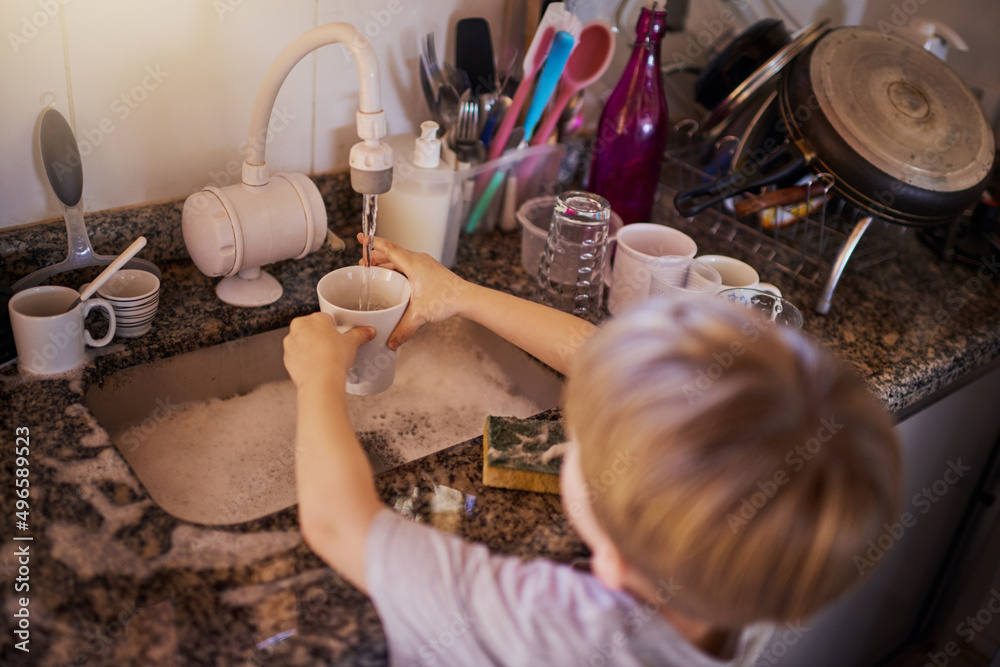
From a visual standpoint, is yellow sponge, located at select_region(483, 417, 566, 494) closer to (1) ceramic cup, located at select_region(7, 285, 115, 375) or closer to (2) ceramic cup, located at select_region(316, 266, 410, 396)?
(2) ceramic cup, located at select_region(316, 266, 410, 396)

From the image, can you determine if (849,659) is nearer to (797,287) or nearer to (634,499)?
(797,287)

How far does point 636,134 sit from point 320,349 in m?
0.65

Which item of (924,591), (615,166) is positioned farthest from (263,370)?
(924,591)

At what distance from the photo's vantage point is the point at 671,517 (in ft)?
1.56

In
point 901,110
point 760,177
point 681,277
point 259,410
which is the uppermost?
point 901,110

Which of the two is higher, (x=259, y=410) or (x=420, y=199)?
(x=420, y=199)

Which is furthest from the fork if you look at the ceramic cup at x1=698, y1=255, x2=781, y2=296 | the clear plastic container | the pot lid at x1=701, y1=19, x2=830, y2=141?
the pot lid at x1=701, y1=19, x2=830, y2=141

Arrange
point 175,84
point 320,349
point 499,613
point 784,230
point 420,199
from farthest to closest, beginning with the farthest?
1. point 784,230
2. point 420,199
3. point 175,84
4. point 320,349
5. point 499,613

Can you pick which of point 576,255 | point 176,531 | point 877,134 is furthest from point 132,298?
point 877,134

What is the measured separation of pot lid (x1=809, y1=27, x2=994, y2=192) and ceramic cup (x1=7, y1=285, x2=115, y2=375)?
3.14 ft

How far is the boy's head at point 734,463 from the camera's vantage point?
0.47 metres

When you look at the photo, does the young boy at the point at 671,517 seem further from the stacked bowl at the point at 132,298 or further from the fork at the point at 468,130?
the fork at the point at 468,130

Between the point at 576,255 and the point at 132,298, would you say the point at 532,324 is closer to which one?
the point at 576,255

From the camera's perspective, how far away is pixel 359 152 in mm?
808
